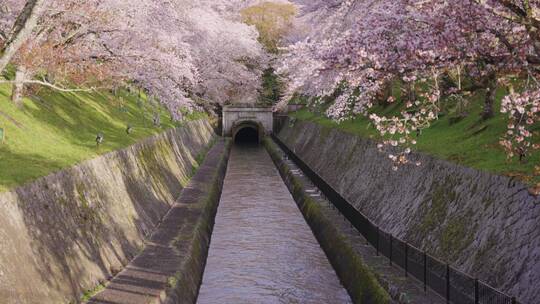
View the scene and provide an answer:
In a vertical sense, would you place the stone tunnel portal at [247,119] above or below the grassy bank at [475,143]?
below

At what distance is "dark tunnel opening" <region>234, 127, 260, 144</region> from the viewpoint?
8911 centimetres

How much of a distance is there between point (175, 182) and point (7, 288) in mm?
20424

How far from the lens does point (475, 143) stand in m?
20.6

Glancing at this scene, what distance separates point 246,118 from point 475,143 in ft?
206

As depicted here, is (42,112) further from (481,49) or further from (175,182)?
(481,49)

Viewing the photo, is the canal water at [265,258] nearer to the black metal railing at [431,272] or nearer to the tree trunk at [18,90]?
the black metal railing at [431,272]

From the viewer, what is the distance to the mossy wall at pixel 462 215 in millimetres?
12836

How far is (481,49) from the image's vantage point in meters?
11.9

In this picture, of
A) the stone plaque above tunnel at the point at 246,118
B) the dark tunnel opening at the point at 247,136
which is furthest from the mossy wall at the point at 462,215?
the dark tunnel opening at the point at 247,136

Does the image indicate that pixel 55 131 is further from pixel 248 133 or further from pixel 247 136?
pixel 248 133

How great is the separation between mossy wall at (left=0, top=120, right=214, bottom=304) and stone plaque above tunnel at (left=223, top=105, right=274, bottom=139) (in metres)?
56.0

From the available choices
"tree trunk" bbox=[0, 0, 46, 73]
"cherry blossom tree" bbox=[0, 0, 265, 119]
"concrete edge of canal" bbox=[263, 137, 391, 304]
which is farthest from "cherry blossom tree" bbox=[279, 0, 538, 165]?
"cherry blossom tree" bbox=[0, 0, 265, 119]

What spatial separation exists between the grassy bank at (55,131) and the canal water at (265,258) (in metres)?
5.33

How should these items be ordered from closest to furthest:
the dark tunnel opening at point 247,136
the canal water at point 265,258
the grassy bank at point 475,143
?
the grassy bank at point 475,143
the canal water at point 265,258
the dark tunnel opening at point 247,136
